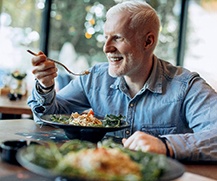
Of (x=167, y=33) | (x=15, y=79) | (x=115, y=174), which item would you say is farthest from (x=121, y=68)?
(x=167, y=33)

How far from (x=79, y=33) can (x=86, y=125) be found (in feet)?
12.2

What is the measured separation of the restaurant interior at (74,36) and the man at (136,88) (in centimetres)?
139

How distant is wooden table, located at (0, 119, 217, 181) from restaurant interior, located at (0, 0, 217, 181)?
145 centimetres

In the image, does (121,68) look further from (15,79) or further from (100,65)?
(15,79)

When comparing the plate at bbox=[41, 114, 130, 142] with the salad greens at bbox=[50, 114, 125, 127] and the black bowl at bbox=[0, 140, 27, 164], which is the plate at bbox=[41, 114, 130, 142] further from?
the black bowl at bbox=[0, 140, 27, 164]

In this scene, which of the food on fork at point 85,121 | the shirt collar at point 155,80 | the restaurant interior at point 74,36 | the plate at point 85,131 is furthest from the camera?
the restaurant interior at point 74,36

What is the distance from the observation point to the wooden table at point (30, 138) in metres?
1.07

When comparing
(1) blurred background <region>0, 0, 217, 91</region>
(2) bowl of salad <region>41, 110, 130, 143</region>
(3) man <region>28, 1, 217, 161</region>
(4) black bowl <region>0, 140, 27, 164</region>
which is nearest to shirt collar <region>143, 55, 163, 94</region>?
(3) man <region>28, 1, 217, 161</region>

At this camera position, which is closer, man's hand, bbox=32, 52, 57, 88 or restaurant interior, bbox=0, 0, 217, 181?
man's hand, bbox=32, 52, 57, 88

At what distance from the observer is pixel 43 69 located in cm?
167

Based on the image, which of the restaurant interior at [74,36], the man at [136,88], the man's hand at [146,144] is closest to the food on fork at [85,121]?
the man at [136,88]

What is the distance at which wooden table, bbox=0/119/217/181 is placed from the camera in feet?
3.52

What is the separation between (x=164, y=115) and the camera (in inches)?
71.4

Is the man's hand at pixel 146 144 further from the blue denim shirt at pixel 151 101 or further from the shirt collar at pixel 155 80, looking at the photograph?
the shirt collar at pixel 155 80
